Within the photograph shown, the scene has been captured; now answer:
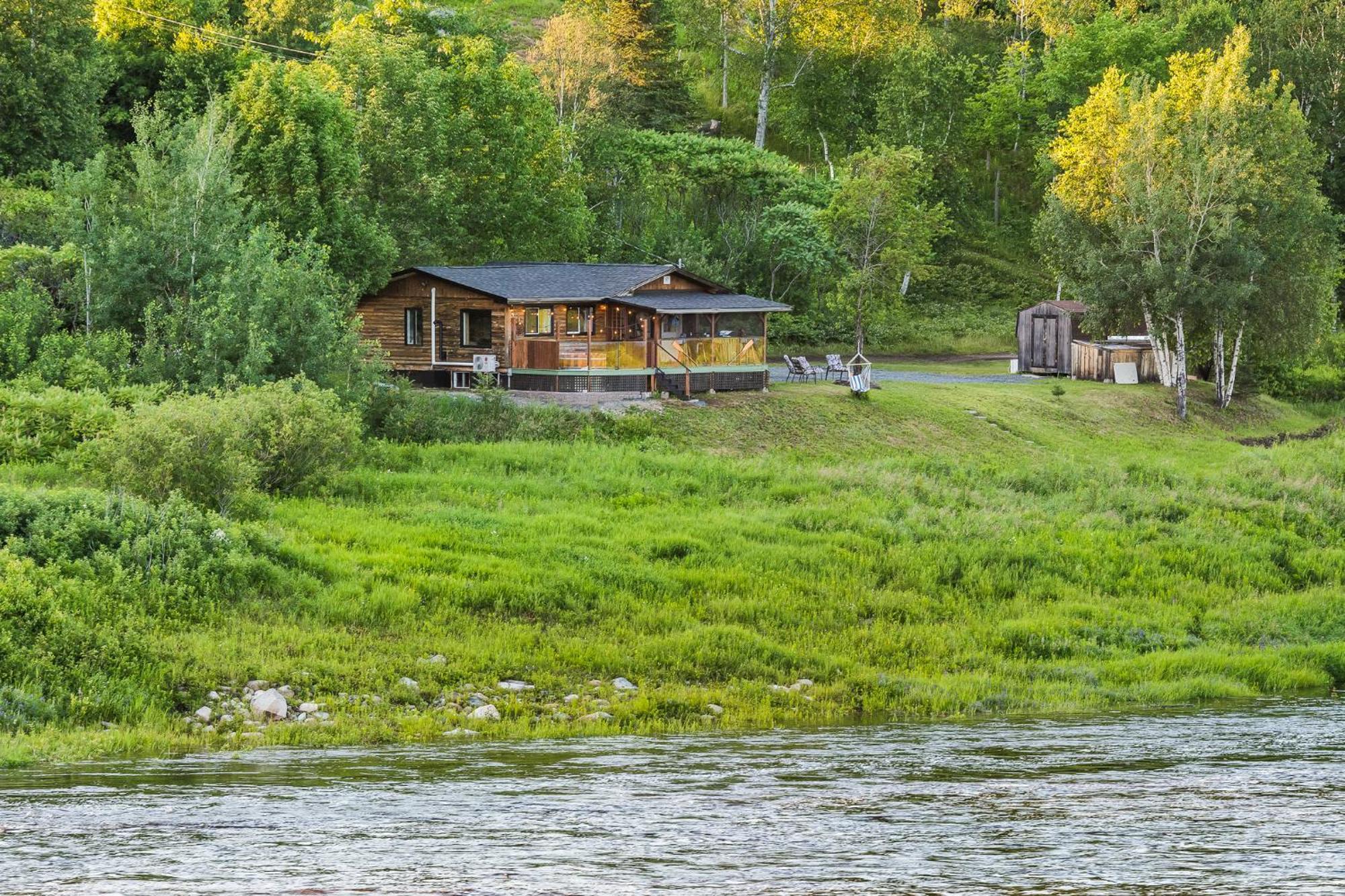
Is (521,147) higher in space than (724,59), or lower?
lower

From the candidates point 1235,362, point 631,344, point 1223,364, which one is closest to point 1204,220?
point 1235,362

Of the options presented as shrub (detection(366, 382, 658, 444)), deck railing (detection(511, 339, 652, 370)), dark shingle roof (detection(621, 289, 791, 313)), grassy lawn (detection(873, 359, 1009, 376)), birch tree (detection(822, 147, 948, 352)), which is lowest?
shrub (detection(366, 382, 658, 444))

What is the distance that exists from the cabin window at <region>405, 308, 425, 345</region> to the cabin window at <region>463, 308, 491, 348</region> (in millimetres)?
1882

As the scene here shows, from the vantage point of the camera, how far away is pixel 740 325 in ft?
182

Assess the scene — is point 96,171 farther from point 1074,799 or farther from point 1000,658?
point 1074,799

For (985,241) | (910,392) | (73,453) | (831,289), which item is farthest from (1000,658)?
(985,241)

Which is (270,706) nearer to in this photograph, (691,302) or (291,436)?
(291,436)

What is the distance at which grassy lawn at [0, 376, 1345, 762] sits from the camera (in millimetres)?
20562

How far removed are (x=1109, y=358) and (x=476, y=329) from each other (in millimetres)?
29753

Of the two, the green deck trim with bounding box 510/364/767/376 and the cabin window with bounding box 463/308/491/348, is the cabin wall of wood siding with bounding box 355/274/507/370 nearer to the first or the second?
the cabin window with bounding box 463/308/491/348

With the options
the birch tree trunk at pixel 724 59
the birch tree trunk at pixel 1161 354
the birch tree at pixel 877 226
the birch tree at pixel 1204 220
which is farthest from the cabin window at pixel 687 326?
the birch tree trunk at pixel 724 59

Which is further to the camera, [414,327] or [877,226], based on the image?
[877,226]

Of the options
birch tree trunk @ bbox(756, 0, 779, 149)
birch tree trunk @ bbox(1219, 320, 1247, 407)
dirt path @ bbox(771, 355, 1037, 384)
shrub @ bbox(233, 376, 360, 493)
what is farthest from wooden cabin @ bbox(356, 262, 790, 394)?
birch tree trunk @ bbox(756, 0, 779, 149)

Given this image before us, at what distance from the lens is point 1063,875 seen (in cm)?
1188
